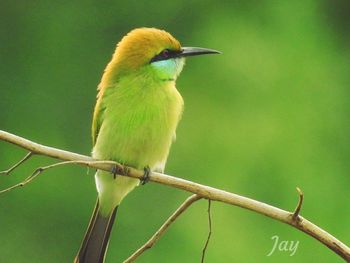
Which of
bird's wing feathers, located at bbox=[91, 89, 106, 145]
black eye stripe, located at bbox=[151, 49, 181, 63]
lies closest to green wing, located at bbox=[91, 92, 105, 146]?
bird's wing feathers, located at bbox=[91, 89, 106, 145]

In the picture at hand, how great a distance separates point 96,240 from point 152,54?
422mm

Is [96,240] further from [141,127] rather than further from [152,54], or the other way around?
[152,54]

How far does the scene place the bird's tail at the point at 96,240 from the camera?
239cm

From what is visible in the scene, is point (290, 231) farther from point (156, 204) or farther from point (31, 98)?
point (31, 98)

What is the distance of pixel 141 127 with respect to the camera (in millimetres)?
2406

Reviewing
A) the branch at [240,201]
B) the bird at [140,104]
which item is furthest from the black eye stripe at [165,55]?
the branch at [240,201]

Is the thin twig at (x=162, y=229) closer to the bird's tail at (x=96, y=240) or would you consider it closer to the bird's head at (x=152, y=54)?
the bird's tail at (x=96, y=240)

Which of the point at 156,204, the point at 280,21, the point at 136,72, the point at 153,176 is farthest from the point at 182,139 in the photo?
the point at 153,176

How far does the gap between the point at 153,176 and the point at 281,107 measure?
414 centimetres

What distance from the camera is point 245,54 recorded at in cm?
614

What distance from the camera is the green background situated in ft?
17.4

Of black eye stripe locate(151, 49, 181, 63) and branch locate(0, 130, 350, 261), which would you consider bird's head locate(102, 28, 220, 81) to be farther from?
branch locate(0, 130, 350, 261)

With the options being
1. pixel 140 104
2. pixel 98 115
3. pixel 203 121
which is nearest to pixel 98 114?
pixel 98 115

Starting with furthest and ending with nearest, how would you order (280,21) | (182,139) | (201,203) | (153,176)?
(280,21) < (182,139) < (201,203) < (153,176)
